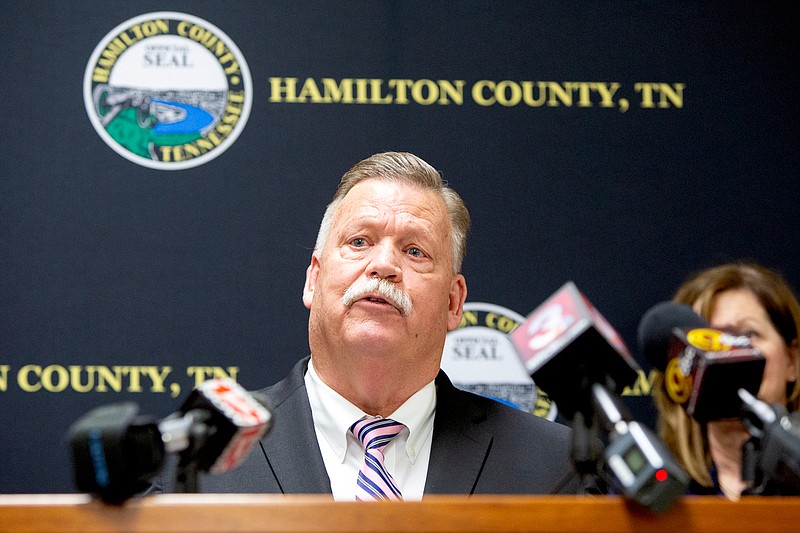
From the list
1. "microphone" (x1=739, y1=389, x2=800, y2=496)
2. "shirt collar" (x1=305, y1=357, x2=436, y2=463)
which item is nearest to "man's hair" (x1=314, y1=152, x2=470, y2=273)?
"shirt collar" (x1=305, y1=357, x2=436, y2=463)

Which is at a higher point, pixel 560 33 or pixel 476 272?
pixel 560 33

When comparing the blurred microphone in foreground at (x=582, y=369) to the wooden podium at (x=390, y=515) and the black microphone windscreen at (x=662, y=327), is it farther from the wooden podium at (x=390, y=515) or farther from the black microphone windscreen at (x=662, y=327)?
the black microphone windscreen at (x=662, y=327)

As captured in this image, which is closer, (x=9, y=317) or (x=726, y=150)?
(x=9, y=317)

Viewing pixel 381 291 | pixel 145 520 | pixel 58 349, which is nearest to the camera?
pixel 145 520

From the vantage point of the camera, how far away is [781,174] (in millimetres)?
2602

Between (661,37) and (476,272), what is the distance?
0.80 m

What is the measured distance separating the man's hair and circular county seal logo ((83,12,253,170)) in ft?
1.63

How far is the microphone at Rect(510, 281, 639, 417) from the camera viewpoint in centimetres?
108

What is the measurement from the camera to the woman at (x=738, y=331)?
2.04 m

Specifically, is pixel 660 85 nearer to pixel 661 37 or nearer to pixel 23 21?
pixel 661 37

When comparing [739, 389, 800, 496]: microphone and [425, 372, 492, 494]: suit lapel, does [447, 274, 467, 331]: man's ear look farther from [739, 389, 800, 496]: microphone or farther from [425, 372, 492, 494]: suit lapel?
[739, 389, 800, 496]: microphone

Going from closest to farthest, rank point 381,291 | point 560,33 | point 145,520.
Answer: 1. point 145,520
2. point 381,291
3. point 560,33

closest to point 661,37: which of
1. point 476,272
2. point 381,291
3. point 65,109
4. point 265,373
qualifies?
point 476,272

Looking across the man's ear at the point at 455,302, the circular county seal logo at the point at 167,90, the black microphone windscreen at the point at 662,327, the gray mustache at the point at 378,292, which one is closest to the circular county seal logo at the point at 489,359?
the man's ear at the point at 455,302
